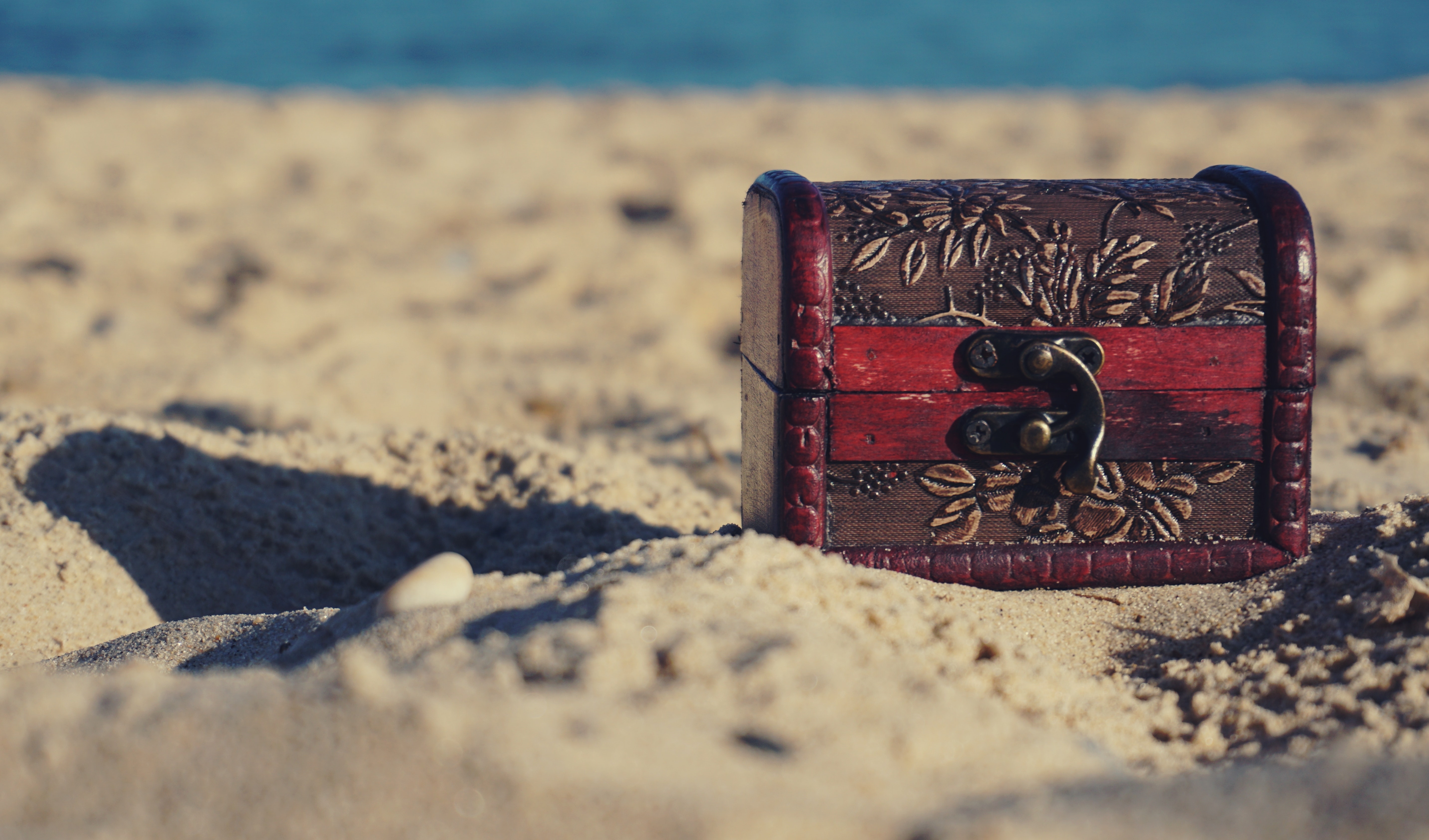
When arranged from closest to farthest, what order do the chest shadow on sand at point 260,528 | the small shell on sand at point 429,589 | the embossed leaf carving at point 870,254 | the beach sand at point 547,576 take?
the beach sand at point 547,576 → the small shell on sand at point 429,589 → the embossed leaf carving at point 870,254 → the chest shadow on sand at point 260,528

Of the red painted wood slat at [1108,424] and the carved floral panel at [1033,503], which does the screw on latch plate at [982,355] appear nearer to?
the red painted wood slat at [1108,424]

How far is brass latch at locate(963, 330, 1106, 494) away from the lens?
70.7 inches

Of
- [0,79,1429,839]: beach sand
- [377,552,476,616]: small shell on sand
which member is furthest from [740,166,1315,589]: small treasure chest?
[377,552,476,616]: small shell on sand

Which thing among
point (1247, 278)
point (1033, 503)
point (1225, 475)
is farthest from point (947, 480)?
point (1247, 278)

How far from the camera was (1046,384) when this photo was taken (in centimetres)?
184

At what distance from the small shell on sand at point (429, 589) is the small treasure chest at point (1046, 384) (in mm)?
596

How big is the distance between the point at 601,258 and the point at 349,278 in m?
1.22

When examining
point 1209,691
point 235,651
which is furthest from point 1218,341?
point 235,651

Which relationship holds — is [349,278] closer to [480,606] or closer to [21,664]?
[21,664]

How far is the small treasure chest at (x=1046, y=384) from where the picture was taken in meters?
1.81

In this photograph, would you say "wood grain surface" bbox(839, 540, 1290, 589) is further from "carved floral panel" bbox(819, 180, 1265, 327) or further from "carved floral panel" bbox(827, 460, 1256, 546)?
"carved floral panel" bbox(819, 180, 1265, 327)

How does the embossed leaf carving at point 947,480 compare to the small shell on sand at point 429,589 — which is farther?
the embossed leaf carving at point 947,480

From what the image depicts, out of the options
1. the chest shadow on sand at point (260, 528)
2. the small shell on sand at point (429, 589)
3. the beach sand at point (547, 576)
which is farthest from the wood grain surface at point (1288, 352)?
the small shell on sand at point (429, 589)

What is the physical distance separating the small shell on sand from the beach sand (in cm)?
2
